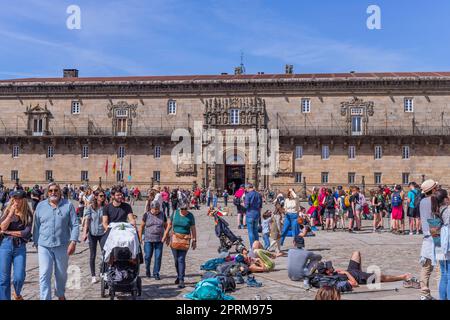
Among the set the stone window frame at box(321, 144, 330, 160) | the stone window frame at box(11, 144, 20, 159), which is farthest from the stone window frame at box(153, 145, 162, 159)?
the stone window frame at box(321, 144, 330, 160)

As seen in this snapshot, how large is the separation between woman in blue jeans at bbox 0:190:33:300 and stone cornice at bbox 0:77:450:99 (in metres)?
36.3

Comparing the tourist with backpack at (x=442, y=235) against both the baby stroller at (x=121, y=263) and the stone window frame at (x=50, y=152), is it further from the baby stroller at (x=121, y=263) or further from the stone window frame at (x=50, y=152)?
the stone window frame at (x=50, y=152)

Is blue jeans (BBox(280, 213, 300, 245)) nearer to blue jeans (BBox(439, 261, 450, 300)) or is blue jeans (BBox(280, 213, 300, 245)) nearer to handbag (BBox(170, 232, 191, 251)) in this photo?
handbag (BBox(170, 232, 191, 251))

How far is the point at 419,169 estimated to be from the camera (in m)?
41.8

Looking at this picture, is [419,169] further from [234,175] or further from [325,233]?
[325,233]

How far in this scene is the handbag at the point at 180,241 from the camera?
966 cm

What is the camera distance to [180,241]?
9672 millimetres

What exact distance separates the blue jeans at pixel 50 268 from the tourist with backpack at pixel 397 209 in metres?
12.9

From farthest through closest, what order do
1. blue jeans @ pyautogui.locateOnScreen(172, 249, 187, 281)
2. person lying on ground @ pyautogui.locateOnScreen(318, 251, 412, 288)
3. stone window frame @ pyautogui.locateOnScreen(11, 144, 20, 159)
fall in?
1. stone window frame @ pyautogui.locateOnScreen(11, 144, 20, 159)
2. blue jeans @ pyautogui.locateOnScreen(172, 249, 187, 281)
3. person lying on ground @ pyautogui.locateOnScreen(318, 251, 412, 288)

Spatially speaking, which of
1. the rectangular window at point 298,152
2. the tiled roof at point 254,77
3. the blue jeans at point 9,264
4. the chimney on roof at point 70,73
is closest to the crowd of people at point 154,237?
the blue jeans at point 9,264

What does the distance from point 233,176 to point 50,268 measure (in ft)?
121

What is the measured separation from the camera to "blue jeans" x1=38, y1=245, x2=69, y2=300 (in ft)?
23.8
